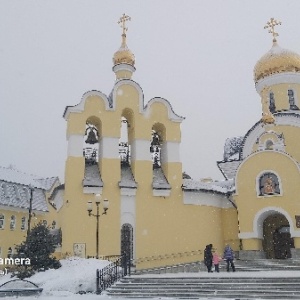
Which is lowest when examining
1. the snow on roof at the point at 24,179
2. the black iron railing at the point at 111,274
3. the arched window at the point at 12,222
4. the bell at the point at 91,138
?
the black iron railing at the point at 111,274

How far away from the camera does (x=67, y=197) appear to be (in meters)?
20.2

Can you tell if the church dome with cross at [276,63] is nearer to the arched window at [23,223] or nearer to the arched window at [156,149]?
the arched window at [156,149]

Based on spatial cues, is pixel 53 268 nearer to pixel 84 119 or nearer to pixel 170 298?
pixel 170 298

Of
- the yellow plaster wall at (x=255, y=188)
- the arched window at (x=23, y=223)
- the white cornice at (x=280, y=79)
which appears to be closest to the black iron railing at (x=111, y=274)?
the yellow plaster wall at (x=255, y=188)

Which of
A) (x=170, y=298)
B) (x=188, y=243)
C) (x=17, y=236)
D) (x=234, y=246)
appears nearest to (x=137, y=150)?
(x=188, y=243)

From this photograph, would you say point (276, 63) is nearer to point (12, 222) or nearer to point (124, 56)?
point (124, 56)

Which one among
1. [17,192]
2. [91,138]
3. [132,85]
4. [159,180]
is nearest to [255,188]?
[159,180]

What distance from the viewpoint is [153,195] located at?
71.5 ft

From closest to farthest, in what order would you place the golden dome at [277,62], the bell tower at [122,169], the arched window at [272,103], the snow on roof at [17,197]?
the bell tower at [122,169] → the golden dome at [277,62] → the arched window at [272,103] → the snow on roof at [17,197]

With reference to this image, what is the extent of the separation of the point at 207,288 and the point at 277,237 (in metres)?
11.0

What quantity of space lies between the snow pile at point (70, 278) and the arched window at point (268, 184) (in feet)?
32.3

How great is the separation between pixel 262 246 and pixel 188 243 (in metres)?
4.11

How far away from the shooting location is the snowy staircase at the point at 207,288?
13117 millimetres

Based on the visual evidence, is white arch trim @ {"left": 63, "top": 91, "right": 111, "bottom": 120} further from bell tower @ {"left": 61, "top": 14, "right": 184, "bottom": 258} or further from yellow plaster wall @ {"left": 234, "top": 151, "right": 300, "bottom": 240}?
yellow plaster wall @ {"left": 234, "top": 151, "right": 300, "bottom": 240}
